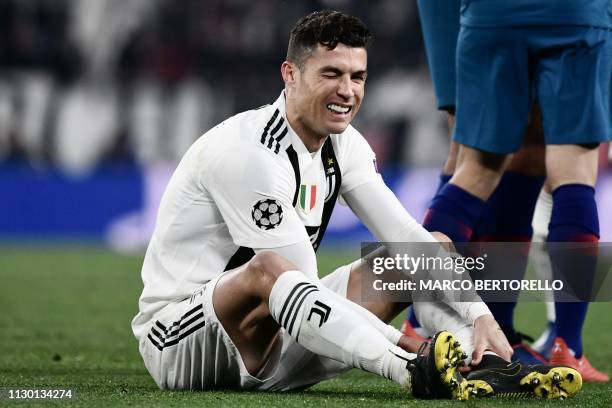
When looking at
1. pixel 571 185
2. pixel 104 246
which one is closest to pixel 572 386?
pixel 571 185

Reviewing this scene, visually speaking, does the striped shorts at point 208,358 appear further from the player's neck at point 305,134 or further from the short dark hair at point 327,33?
the short dark hair at point 327,33

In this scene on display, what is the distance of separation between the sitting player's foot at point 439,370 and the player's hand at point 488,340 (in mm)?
276

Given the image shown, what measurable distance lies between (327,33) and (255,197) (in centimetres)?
52

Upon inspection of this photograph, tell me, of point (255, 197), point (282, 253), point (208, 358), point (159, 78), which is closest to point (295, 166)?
point (255, 197)

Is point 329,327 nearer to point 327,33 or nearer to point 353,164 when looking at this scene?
point 353,164

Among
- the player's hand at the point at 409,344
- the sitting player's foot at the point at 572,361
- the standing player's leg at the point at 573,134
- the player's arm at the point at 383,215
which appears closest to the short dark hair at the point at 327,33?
the player's arm at the point at 383,215

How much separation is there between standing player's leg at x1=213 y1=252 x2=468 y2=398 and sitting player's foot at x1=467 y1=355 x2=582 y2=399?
16 centimetres

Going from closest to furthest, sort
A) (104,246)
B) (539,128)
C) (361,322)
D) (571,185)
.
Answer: (361,322)
(571,185)
(539,128)
(104,246)

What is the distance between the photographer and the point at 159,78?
1327 cm

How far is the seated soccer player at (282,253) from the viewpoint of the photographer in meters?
2.99

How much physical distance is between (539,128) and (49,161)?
368 inches

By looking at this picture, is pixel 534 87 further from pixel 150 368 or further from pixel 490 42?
pixel 150 368

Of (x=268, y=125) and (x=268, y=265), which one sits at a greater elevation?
(x=268, y=125)

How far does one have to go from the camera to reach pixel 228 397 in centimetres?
305
